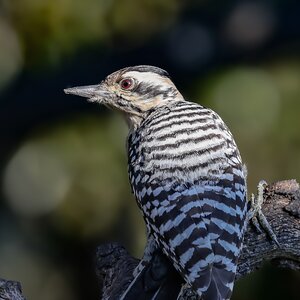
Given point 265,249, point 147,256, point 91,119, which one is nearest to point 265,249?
point 265,249

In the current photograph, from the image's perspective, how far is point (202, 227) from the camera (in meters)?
6.55

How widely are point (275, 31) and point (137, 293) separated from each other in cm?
432

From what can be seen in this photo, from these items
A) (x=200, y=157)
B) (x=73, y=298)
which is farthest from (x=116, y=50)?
(x=200, y=157)

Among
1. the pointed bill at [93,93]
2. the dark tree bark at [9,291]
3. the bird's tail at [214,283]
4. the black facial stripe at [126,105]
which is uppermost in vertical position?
the pointed bill at [93,93]

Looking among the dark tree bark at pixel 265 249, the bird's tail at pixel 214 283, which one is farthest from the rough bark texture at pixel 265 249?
the bird's tail at pixel 214 283

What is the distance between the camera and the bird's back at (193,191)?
254 inches

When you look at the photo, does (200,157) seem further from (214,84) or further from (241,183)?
(214,84)

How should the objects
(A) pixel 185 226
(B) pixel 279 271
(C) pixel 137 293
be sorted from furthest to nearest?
1. (B) pixel 279 271
2. (C) pixel 137 293
3. (A) pixel 185 226

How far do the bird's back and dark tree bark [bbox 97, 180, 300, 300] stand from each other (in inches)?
14.5

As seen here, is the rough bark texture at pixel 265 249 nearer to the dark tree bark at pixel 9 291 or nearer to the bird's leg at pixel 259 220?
the bird's leg at pixel 259 220

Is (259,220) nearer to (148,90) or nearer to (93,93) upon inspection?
(148,90)

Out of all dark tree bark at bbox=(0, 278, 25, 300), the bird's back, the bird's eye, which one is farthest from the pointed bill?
dark tree bark at bbox=(0, 278, 25, 300)

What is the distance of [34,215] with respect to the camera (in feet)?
34.5

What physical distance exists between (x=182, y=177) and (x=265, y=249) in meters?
0.67
